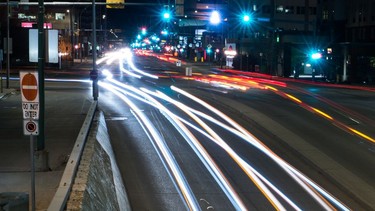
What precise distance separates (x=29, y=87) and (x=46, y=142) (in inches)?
307

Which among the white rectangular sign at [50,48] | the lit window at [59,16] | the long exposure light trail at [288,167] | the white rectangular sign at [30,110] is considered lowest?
the long exposure light trail at [288,167]

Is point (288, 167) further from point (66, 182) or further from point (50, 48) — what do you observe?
point (66, 182)

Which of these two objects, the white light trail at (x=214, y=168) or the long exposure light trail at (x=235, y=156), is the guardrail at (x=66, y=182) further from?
Result: the long exposure light trail at (x=235, y=156)

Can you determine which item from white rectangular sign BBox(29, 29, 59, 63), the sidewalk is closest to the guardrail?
the sidewalk

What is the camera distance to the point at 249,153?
17359mm

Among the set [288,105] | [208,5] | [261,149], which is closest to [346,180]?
[261,149]

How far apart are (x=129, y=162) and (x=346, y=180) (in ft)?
19.9

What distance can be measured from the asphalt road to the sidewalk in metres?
1.64

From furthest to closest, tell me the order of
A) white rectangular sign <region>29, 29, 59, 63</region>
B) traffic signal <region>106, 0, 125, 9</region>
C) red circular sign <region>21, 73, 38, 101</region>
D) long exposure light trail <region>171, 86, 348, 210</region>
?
1. traffic signal <region>106, 0, 125, 9</region>
2. white rectangular sign <region>29, 29, 59, 63</region>
3. long exposure light trail <region>171, 86, 348, 210</region>
4. red circular sign <region>21, 73, 38, 101</region>

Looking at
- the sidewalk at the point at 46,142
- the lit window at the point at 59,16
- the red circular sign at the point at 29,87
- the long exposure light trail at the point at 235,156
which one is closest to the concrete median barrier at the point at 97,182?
the sidewalk at the point at 46,142

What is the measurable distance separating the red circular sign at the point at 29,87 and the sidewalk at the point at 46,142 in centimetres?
155

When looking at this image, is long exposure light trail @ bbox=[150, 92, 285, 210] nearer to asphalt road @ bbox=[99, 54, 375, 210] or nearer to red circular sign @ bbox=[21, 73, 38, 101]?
asphalt road @ bbox=[99, 54, 375, 210]

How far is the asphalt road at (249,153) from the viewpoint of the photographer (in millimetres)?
12789

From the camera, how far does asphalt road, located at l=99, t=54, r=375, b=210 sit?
1279cm
